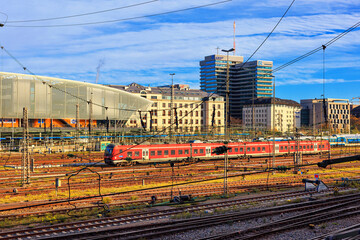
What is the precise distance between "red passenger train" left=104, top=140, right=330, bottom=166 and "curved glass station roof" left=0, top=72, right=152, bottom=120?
27.5 metres

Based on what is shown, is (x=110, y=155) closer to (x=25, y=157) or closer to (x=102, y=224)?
(x=25, y=157)

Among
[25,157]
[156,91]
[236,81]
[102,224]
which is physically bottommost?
[102,224]

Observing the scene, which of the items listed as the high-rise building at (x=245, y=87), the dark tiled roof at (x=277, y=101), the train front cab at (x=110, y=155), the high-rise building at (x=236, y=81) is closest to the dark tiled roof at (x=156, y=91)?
the dark tiled roof at (x=277, y=101)

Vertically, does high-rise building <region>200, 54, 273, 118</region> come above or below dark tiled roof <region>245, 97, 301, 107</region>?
above

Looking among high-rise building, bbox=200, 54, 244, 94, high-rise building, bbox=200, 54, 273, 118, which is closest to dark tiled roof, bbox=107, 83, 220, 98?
high-rise building, bbox=200, 54, 273, 118

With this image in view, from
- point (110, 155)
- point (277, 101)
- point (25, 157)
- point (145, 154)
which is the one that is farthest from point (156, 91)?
point (25, 157)

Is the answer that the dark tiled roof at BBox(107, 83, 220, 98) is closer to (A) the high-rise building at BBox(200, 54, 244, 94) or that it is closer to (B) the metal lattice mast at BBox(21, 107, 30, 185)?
(A) the high-rise building at BBox(200, 54, 244, 94)

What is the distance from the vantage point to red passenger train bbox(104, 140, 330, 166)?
41.6m

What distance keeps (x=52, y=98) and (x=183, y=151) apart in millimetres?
43314

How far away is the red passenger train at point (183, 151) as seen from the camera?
41625 mm

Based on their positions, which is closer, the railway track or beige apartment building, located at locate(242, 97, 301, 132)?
the railway track

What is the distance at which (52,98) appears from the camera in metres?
77.6

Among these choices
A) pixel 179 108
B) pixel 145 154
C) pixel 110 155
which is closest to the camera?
pixel 110 155

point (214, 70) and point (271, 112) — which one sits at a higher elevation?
point (214, 70)
